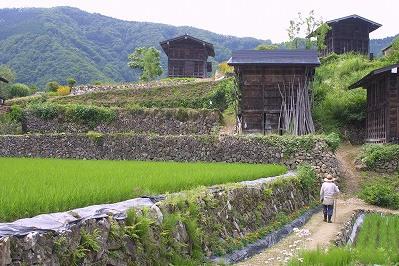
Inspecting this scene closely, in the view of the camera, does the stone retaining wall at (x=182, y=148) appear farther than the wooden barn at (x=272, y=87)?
No

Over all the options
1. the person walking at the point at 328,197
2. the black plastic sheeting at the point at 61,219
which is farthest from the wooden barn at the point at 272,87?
the black plastic sheeting at the point at 61,219

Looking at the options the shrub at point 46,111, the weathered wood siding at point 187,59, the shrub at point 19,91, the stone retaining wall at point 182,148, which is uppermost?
the weathered wood siding at point 187,59

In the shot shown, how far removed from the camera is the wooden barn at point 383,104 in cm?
2527

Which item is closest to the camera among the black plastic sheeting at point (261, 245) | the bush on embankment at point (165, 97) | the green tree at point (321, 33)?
the black plastic sheeting at point (261, 245)

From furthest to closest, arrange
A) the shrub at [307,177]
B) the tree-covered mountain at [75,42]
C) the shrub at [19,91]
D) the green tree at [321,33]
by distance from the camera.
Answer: the tree-covered mountain at [75,42], the shrub at [19,91], the green tree at [321,33], the shrub at [307,177]

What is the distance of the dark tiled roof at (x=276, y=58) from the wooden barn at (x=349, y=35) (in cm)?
2210

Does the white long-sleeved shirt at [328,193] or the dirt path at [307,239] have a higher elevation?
the white long-sleeved shirt at [328,193]

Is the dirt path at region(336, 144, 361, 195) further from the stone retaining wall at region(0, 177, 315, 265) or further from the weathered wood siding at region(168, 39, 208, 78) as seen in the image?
the weathered wood siding at region(168, 39, 208, 78)

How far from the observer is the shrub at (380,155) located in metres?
23.4

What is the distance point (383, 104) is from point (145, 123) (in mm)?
15028

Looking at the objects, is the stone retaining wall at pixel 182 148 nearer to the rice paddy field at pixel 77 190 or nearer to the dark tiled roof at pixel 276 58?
the dark tiled roof at pixel 276 58

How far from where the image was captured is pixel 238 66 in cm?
2869

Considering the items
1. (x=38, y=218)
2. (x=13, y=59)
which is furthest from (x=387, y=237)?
(x=13, y=59)

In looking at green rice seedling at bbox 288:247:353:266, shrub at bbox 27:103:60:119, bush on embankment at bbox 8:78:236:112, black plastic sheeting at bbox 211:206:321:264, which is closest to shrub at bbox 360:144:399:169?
black plastic sheeting at bbox 211:206:321:264
